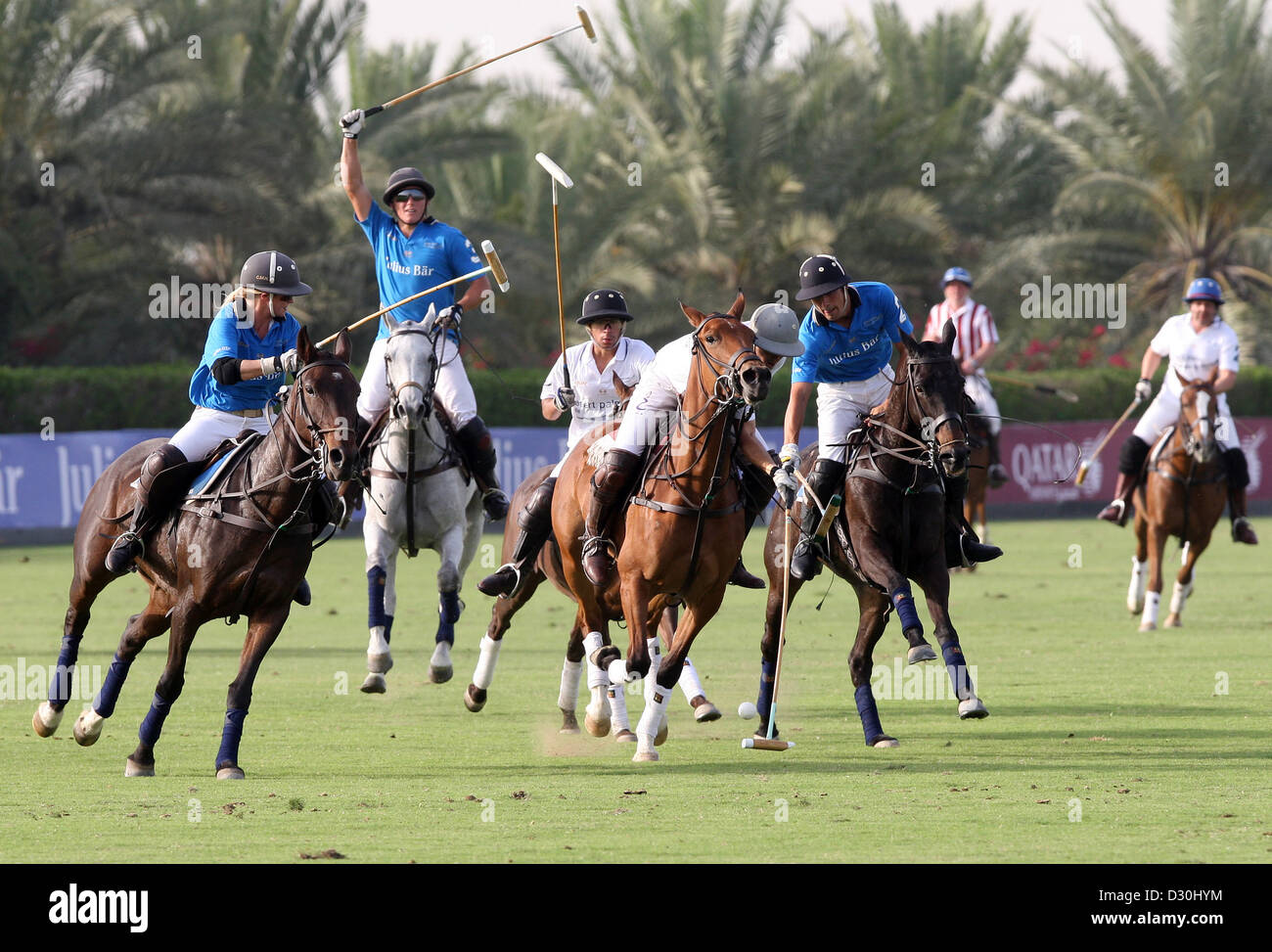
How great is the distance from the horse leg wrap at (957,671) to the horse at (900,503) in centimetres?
8

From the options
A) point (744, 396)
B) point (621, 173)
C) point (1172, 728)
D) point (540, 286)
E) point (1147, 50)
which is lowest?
point (1172, 728)

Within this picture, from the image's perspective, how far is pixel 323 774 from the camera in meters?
9.24

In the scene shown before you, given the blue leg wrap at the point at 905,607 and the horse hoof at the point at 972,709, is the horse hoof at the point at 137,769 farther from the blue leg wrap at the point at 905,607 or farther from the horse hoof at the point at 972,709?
the horse hoof at the point at 972,709

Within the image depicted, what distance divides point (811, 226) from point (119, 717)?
73.2 feet

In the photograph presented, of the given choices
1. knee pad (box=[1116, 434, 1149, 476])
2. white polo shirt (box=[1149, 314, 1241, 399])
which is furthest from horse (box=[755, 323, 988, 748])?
knee pad (box=[1116, 434, 1149, 476])

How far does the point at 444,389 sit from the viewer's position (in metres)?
11.8

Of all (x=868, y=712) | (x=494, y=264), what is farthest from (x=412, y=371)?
(x=868, y=712)

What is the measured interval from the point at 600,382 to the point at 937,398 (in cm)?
220

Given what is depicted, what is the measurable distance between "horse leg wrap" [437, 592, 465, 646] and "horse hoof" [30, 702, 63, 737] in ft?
7.87

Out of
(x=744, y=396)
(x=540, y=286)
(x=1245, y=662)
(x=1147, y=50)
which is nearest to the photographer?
(x=744, y=396)

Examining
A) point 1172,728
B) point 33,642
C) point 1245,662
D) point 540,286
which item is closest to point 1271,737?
point 1172,728

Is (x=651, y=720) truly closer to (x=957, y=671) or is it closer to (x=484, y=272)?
(x=957, y=671)

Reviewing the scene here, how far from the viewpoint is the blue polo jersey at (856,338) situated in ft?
34.2

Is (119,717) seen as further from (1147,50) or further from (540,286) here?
(1147,50)
